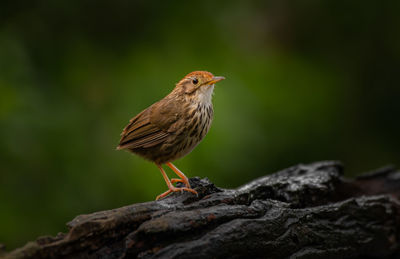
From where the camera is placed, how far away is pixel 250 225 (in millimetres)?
2850

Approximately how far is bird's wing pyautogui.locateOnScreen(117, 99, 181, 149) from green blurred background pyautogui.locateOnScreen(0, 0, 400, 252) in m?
0.78

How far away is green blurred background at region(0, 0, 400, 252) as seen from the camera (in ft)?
15.2

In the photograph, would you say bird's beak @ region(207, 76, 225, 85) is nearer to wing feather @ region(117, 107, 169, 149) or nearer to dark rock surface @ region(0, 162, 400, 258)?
wing feather @ region(117, 107, 169, 149)

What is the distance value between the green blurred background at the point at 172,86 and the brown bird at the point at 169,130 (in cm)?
71

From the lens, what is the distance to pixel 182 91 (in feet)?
13.5

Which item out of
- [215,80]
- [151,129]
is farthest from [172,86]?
[151,129]

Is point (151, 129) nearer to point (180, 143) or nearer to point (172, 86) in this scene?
point (180, 143)

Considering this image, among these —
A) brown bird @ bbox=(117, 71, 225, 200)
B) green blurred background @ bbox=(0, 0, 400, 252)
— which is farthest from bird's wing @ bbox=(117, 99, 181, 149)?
green blurred background @ bbox=(0, 0, 400, 252)

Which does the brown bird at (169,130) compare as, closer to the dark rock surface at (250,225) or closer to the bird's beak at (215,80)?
the bird's beak at (215,80)

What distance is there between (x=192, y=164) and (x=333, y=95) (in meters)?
2.23

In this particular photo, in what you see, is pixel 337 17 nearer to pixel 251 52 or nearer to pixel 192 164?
pixel 251 52

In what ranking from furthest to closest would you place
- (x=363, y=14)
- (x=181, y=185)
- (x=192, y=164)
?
(x=363, y=14) → (x=192, y=164) → (x=181, y=185)

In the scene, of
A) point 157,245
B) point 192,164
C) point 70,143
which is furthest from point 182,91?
point 157,245

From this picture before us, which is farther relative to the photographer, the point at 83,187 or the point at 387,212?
the point at 83,187
